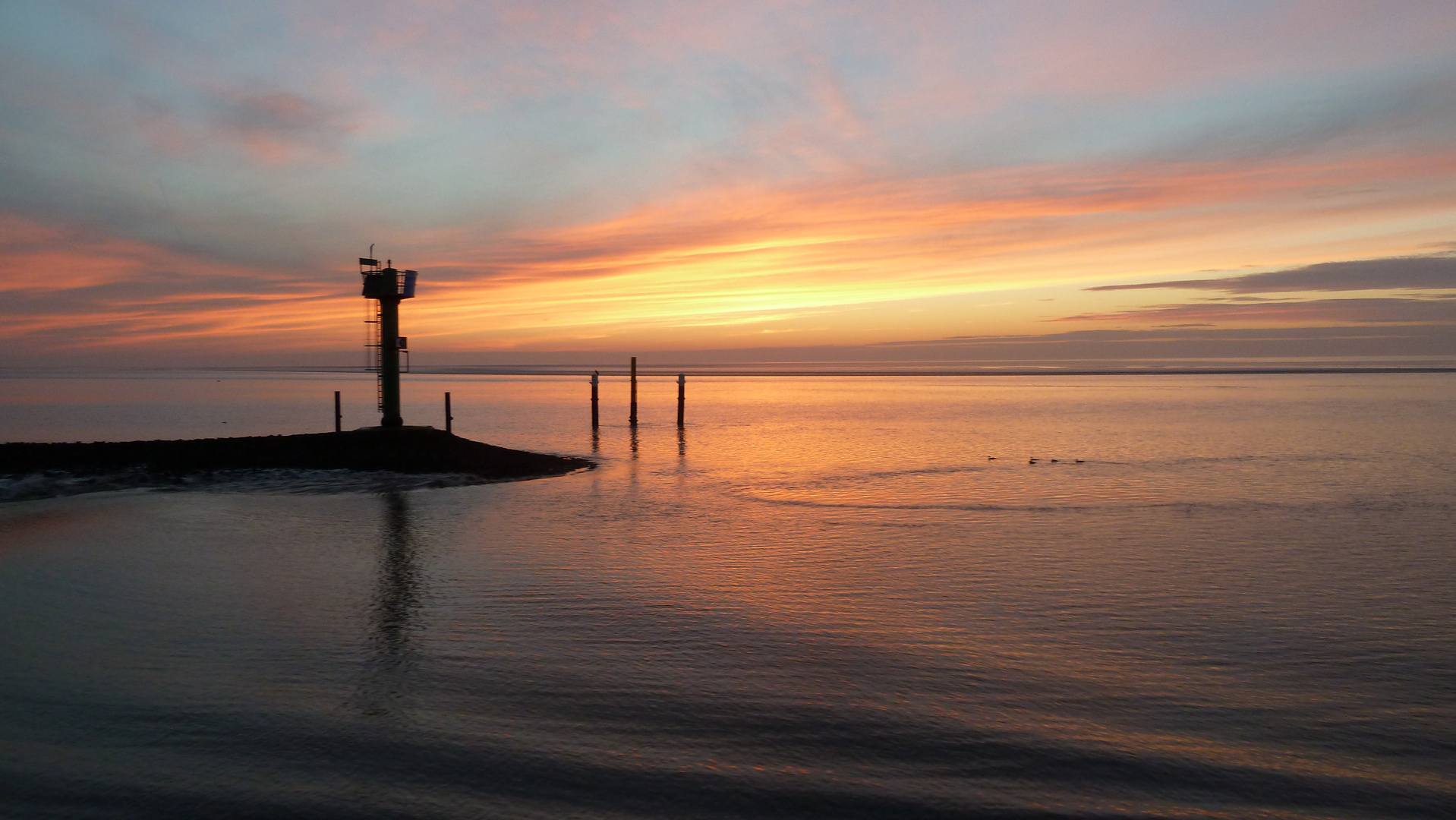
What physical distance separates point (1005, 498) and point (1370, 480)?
10.1 meters

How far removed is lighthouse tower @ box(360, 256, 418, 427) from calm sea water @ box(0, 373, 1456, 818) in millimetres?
5035

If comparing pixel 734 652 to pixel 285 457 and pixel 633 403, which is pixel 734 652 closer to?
pixel 285 457

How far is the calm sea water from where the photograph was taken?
588cm

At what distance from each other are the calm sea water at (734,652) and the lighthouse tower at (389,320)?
5.04 meters

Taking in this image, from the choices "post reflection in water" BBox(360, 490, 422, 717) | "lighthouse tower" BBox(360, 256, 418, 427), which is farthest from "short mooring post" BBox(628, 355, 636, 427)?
"post reflection in water" BBox(360, 490, 422, 717)

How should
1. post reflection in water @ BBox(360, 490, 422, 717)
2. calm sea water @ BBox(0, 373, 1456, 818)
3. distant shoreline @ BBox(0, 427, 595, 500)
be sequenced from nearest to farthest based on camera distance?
1. calm sea water @ BBox(0, 373, 1456, 818)
2. post reflection in water @ BBox(360, 490, 422, 717)
3. distant shoreline @ BBox(0, 427, 595, 500)

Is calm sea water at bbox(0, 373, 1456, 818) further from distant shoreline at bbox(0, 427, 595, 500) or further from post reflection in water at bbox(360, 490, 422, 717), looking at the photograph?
distant shoreline at bbox(0, 427, 595, 500)

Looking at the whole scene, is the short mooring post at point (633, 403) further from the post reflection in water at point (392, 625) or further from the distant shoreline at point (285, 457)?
the post reflection in water at point (392, 625)

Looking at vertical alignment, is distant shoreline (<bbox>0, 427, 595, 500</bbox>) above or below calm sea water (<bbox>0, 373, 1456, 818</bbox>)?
above

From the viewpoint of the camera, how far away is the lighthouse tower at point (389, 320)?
25125 millimetres

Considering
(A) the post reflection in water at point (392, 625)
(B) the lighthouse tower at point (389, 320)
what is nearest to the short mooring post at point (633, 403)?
(B) the lighthouse tower at point (389, 320)

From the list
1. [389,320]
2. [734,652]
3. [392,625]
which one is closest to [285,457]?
[389,320]

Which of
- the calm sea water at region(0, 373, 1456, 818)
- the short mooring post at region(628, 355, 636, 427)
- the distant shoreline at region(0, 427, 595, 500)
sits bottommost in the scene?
the calm sea water at region(0, 373, 1456, 818)

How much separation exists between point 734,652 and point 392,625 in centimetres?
396
